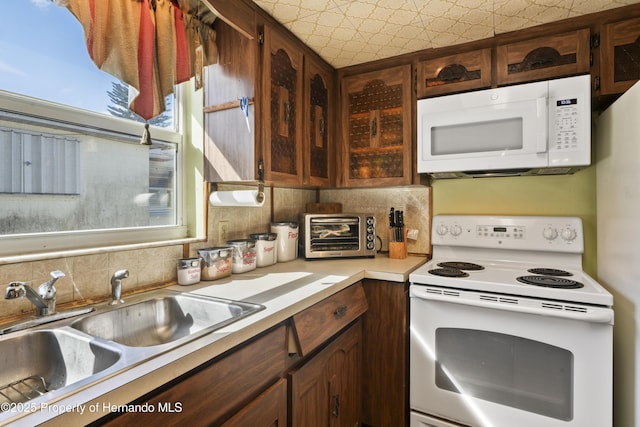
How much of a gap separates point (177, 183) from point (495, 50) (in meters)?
1.81

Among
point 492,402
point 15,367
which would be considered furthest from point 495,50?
point 15,367

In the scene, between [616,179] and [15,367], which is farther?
[616,179]

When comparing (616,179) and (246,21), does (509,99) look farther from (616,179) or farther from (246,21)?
(246,21)

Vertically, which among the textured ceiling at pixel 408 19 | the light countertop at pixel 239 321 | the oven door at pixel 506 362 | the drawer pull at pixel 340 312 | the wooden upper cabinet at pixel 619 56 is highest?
the textured ceiling at pixel 408 19

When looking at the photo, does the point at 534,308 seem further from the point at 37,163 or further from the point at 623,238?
the point at 37,163

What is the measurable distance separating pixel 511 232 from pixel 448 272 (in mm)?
536

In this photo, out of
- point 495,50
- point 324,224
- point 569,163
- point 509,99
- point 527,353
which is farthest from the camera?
point 324,224

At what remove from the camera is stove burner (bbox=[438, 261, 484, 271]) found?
174cm

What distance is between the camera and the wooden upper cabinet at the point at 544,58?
1.61m

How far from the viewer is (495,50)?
1794 millimetres

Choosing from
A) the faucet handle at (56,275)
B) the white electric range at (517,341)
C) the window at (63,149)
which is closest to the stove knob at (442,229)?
the white electric range at (517,341)

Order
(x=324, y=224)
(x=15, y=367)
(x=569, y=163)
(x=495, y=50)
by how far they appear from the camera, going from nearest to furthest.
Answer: (x=15, y=367) → (x=569, y=163) → (x=495, y=50) → (x=324, y=224)

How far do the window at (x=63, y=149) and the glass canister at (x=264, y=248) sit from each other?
0.46 m

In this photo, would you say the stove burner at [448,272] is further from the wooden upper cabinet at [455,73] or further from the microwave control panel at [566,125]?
the wooden upper cabinet at [455,73]
